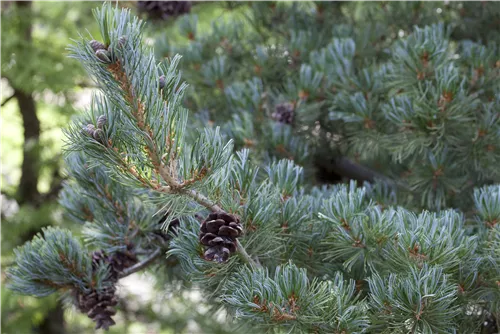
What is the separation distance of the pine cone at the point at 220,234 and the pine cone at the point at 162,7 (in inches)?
25.7

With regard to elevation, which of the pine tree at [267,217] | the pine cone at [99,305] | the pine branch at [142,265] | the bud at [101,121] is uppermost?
the bud at [101,121]

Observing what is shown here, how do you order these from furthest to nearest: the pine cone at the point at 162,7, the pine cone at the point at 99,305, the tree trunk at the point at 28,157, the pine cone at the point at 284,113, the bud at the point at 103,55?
the tree trunk at the point at 28,157, the pine cone at the point at 162,7, the pine cone at the point at 284,113, the pine cone at the point at 99,305, the bud at the point at 103,55

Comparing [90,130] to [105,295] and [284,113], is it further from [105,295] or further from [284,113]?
[284,113]

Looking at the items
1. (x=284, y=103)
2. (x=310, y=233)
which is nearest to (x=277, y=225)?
(x=310, y=233)

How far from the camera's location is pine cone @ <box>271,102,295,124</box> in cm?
85

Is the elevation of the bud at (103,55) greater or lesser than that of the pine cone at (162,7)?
greater

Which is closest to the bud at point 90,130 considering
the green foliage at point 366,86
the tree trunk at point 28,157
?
the green foliage at point 366,86

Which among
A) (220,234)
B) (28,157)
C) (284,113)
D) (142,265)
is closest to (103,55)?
(220,234)

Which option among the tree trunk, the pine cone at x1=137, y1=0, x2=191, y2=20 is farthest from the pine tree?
the tree trunk

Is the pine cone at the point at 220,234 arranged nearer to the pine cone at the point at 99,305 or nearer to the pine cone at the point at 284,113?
the pine cone at the point at 99,305

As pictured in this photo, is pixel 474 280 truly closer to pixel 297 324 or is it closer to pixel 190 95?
pixel 297 324

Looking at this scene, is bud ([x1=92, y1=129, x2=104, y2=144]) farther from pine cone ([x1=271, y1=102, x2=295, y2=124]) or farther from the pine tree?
pine cone ([x1=271, y1=102, x2=295, y2=124])

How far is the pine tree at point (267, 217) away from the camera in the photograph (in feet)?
1.55

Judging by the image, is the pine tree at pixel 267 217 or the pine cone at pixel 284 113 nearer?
the pine tree at pixel 267 217
